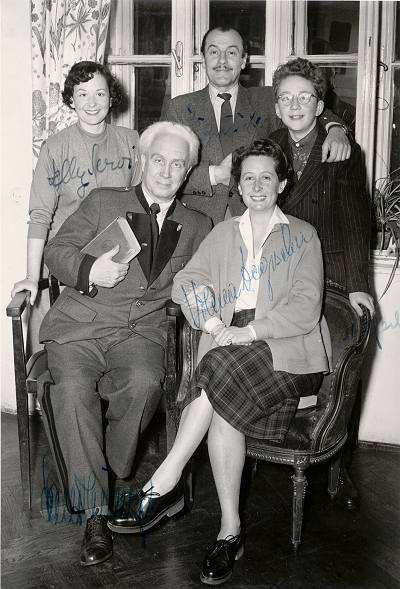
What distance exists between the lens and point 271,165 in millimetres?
2553

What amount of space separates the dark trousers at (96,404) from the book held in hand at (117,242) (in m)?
0.33

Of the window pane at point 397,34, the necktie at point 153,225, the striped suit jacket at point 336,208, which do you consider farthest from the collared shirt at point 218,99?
the window pane at point 397,34

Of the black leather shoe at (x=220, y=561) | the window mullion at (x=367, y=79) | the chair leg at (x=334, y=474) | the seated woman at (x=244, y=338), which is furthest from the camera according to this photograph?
the window mullion at (x=367, y=79)

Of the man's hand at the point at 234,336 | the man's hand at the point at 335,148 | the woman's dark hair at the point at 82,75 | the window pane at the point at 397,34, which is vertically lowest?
the man's hand at the point at 234,336

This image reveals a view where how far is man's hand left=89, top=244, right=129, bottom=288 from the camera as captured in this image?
265 cm

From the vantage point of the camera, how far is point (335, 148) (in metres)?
2.72

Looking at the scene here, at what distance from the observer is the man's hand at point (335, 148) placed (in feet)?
8.93

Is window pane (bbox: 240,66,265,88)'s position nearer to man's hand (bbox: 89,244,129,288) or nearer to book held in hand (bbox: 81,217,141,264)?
book held in hand (bbox: 81,217,141,264)

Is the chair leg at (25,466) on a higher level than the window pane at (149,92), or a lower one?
lower

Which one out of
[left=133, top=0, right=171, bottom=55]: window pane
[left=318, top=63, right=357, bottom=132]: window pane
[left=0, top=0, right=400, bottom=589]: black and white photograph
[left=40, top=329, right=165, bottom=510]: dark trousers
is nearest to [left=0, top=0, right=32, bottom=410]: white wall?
[left=0, top=0, right=400, bottom=589]: black and white photograph

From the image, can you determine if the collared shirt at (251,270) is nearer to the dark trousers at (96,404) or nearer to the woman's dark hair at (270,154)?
the woman's dark hair at (270,154)

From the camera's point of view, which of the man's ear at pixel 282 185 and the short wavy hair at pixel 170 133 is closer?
the man's ear at pixel 282 185

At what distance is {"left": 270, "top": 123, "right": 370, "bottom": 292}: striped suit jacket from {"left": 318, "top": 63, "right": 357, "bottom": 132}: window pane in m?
0.70
